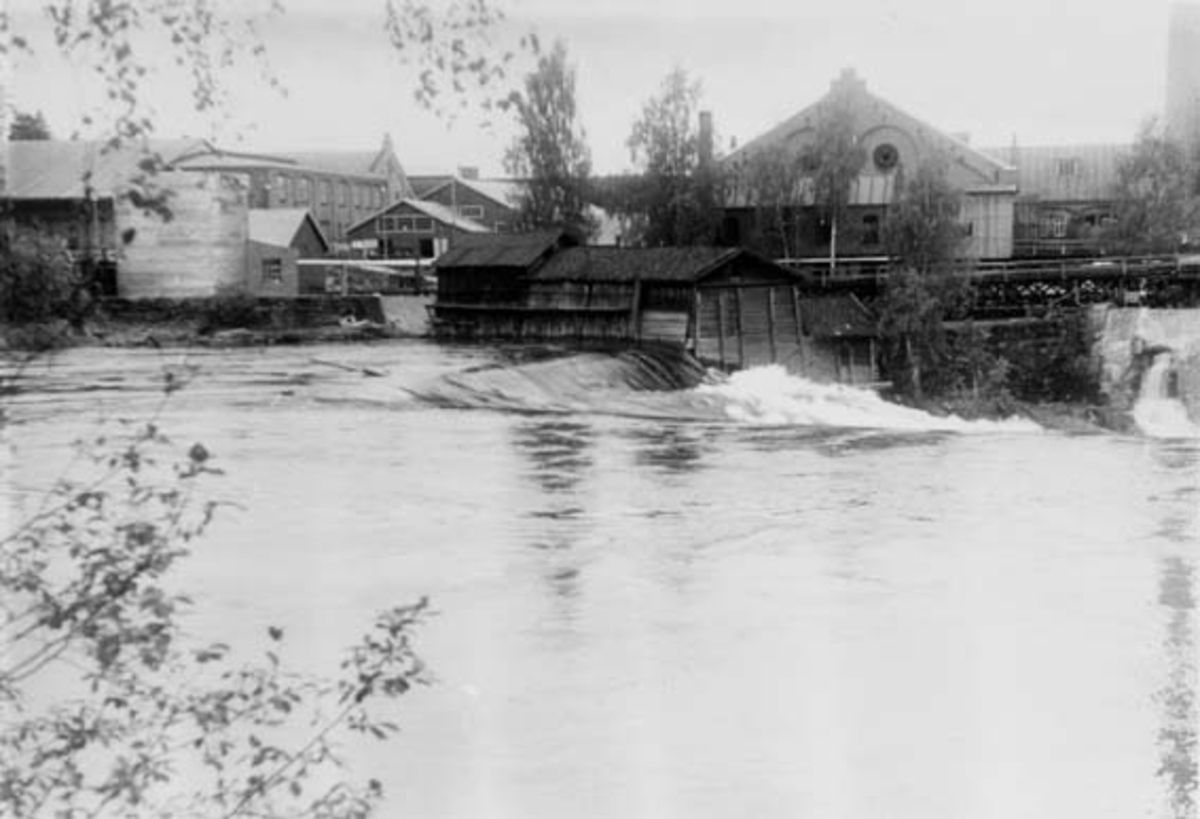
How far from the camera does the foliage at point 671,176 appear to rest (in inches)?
1816

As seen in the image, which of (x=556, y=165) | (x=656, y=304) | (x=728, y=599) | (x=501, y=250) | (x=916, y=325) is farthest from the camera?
(x=556, y=165)

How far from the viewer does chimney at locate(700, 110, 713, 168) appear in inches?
1834

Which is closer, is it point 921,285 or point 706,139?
point 921,285

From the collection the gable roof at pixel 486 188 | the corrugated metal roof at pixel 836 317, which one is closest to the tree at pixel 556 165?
the corrugated metal roof at pixel 836 317

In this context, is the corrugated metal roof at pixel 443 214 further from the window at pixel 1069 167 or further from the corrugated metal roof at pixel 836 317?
the window at pixel 1069 167

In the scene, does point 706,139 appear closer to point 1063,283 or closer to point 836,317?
point 836,317

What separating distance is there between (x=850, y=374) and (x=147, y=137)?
36800mm

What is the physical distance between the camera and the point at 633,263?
37219 millimetres

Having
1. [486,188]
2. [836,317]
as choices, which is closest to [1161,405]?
[836,317]

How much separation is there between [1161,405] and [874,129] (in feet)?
47.5

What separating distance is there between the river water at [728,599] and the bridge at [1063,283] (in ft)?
63.2

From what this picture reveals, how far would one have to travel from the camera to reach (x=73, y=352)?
117 feet

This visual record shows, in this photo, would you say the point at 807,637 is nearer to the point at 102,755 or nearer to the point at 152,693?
the point at 102,755

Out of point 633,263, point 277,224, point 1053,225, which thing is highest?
point 1053,225
